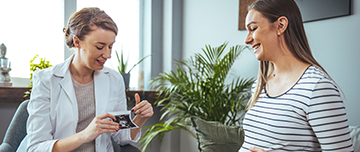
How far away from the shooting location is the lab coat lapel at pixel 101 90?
1.62m

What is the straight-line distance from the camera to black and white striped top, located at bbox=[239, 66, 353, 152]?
1.00 metres

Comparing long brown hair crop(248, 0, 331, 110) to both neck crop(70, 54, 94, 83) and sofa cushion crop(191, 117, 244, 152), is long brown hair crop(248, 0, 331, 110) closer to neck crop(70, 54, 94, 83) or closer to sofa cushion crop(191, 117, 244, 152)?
sofa cushion crop(191, 117, 244, 152)

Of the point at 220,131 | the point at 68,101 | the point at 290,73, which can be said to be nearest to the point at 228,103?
the point at 220,131

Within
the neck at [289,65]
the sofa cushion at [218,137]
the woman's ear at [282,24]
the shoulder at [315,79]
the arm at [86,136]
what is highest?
the woman's ear at [282,24]

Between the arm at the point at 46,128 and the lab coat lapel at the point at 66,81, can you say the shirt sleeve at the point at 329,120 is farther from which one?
the lab coat lapel at the point at 66,81

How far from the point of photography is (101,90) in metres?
1.66

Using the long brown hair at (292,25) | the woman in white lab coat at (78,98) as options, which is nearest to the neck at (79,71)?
the woman in white lab coat at (78,98)

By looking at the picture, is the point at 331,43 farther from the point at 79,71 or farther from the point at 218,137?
the point at 79,71

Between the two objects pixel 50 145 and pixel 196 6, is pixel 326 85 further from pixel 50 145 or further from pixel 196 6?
pixel 196 6

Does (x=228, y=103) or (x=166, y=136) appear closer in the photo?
(x=228, y=103)

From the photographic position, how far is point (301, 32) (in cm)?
120

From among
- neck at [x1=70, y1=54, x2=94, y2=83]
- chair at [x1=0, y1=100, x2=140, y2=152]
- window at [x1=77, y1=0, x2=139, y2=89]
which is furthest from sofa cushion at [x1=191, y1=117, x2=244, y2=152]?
window at [x1=77, y1=0, x2=139, y2=89]

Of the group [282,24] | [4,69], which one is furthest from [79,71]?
[282,24]

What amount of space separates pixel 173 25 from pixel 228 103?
1.33m
